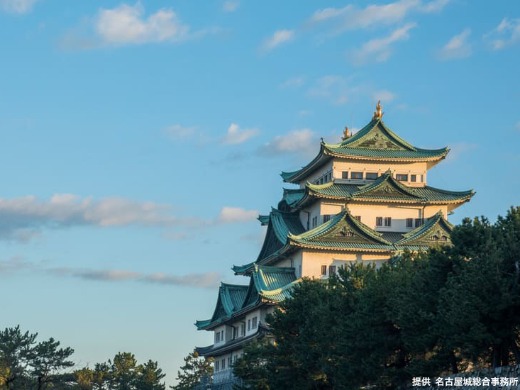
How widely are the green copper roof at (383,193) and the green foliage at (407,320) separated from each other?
1663 centimetres

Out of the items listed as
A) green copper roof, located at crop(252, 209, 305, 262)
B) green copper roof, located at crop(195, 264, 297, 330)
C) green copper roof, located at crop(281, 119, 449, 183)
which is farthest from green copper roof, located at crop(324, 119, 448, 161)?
green copper roof, located at crop(195, 264, 297, 330)

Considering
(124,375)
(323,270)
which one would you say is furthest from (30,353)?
(323,270)

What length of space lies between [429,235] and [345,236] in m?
5.40

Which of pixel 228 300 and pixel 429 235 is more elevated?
pixel 429 235

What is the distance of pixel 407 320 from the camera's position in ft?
134

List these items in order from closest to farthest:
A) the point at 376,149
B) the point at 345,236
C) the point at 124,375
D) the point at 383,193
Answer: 1. the point at 345,236
2. the point at 383,193
3. the point at 376,149
4. the point at 124,375

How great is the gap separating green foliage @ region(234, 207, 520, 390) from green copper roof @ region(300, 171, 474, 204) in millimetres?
16629

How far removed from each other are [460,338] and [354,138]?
38.5 meters

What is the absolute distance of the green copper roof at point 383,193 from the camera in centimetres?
7050

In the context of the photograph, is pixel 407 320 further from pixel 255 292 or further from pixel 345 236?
pixel 255 292

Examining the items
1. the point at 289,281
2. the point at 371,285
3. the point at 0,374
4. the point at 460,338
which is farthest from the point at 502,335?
the point at 0,374

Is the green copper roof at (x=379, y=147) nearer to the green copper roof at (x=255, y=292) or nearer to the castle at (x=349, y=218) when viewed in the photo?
the castle at (x=349, y=218)

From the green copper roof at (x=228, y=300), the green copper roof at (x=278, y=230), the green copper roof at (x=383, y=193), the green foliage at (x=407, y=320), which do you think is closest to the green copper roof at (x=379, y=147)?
the green copper roof at (x=383, y=193)

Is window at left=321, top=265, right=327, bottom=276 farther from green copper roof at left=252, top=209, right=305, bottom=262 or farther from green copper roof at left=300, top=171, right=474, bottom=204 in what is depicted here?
green copper roof at left=300, top=171, right=474, bottom=204
